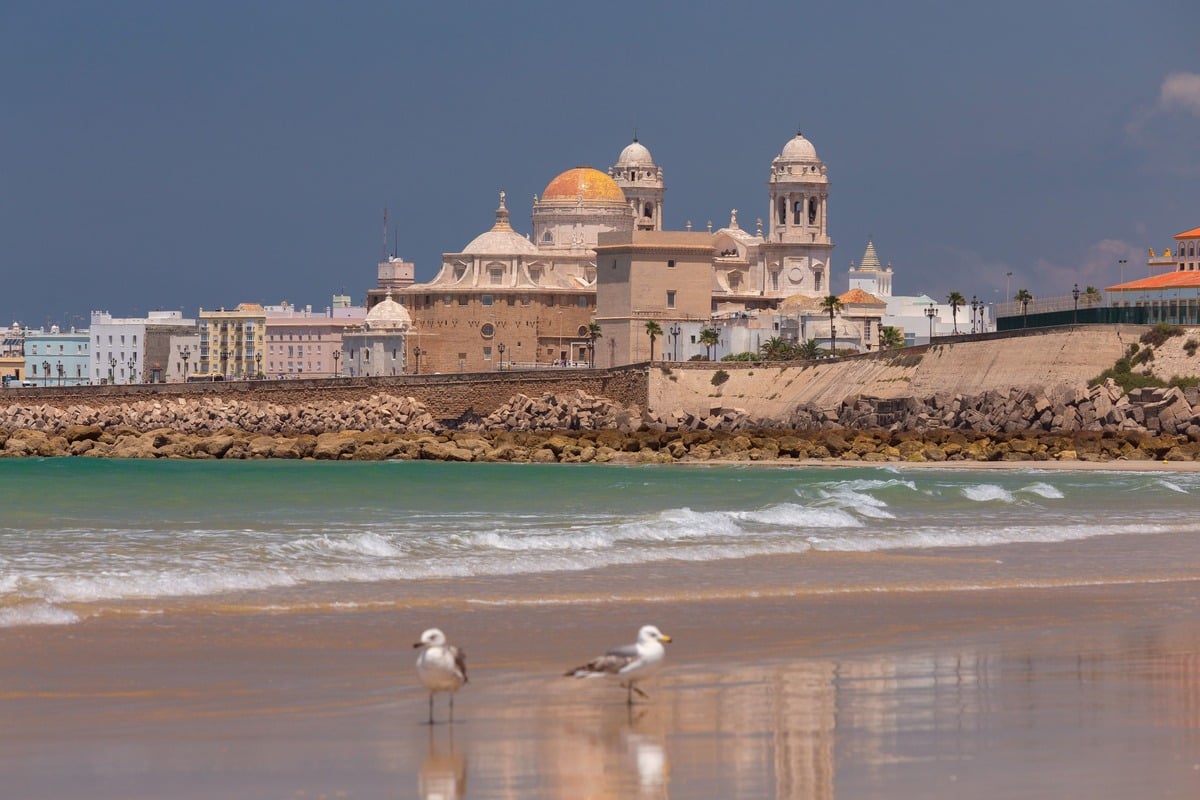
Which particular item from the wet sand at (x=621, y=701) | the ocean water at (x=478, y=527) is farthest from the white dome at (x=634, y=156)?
the wet sand at (x=621, y=701)

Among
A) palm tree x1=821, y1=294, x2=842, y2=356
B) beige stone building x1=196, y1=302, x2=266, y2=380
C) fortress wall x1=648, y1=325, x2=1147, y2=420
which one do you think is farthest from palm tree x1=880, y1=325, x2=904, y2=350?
beige stone building x1=196, y1=302, x2=266, y2=380

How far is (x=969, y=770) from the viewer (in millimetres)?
9172

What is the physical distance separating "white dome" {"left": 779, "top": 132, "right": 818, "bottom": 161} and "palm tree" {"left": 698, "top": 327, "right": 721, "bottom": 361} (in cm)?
1927

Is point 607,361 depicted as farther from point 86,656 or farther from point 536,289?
point 86,656

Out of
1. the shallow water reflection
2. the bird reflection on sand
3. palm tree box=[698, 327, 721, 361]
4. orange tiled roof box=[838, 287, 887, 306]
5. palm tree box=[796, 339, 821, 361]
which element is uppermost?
orange tiled roof box=[838, 287, 887, 306]

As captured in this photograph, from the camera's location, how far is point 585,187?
108188 mm

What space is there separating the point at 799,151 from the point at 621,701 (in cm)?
9762

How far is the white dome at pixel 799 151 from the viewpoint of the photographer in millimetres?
106375

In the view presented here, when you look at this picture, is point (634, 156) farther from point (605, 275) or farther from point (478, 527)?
point (478, 527)

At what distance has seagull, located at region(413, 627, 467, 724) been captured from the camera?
10234 millimetres

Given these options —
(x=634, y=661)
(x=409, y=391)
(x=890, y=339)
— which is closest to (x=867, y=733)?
(x=634, y=661)

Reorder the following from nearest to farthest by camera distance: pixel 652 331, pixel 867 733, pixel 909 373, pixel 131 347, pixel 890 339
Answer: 1. pixel 867 733
2. pixel 909 373
3. pixel 652 331
4. pixel 890 339
5. pixel 131 347

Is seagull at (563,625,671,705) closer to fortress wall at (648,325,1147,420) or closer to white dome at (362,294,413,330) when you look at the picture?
fortress wall at (648,325,1147,420)

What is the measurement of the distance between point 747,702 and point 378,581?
23.7 ft
